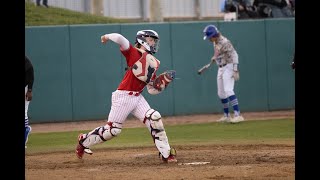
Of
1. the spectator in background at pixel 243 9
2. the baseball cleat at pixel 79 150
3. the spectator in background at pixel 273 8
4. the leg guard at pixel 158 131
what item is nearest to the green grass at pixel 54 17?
the spectator in background at pixel 243 9

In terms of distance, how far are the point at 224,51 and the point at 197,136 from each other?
2836 millimetres

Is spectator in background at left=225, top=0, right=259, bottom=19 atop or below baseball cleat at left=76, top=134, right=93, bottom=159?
atop

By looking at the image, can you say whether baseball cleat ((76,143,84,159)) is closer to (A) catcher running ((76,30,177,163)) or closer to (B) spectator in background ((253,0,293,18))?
(A) catcher running ((76,30,177,163))

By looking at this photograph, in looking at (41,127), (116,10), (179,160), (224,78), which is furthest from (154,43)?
(116,10)

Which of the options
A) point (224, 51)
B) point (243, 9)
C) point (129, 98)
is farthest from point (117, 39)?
point (243, 9)

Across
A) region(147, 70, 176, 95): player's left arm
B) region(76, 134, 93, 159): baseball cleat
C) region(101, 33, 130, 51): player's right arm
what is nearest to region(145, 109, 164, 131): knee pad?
region(147, 70, 176, 95): player's left arm

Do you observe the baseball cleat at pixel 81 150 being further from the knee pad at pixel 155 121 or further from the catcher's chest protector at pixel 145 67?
the catcher's chest protector at pixel 145 67

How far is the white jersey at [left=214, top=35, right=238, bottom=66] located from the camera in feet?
58.5

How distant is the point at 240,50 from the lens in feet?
71.1

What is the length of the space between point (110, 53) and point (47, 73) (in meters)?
1.79

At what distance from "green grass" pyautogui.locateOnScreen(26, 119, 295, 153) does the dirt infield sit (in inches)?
31.2
